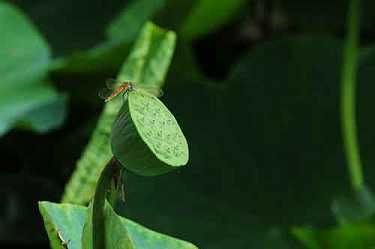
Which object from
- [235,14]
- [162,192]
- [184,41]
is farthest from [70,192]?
[235,14]

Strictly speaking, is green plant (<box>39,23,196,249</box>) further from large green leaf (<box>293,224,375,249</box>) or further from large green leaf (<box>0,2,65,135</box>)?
large green leaf (<box>0,2,65,135</box>)

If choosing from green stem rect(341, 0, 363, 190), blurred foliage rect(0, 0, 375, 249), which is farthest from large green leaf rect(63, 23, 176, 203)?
green stem rect(341, 0, 363, 190)

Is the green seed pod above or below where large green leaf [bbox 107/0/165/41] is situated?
below

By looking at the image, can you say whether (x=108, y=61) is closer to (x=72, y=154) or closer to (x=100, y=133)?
(x=72, y=154)

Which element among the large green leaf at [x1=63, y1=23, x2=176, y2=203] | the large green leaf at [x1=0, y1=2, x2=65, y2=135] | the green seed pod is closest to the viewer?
the green seed pod

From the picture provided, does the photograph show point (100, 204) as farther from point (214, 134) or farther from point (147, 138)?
point (214, 134)

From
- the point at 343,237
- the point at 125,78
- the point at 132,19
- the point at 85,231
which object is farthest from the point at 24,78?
the point at 85,231
